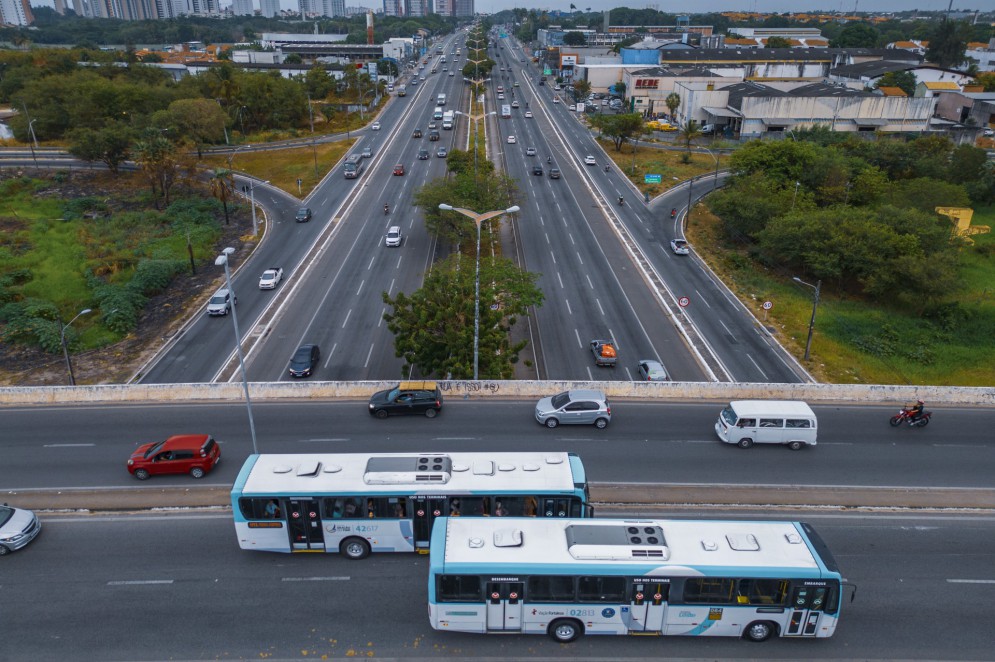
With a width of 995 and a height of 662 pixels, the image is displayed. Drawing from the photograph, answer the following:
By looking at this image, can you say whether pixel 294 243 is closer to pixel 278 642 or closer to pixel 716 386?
pixel 716 386

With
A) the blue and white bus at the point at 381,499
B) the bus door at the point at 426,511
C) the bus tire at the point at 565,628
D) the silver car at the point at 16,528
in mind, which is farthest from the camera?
the silver car at the point at 16,528

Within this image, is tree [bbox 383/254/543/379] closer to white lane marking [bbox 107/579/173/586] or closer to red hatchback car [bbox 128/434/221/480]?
red hatchback car [bbox 128/434/221/480]

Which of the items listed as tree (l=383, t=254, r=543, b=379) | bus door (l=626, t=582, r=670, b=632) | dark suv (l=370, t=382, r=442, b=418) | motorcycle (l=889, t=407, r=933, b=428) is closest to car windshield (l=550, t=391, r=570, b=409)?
tree (l=383, t=254, r=543, b=379)

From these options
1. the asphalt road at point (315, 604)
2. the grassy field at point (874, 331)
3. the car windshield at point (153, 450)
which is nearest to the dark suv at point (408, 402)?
the car windshield at point (153, 450)

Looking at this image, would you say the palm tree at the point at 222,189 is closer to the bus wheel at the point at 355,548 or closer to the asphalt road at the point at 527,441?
the asphalt road at the point at 527,441

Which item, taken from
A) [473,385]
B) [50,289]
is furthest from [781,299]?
[50,289]

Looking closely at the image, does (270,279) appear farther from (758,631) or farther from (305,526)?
(758,631)
